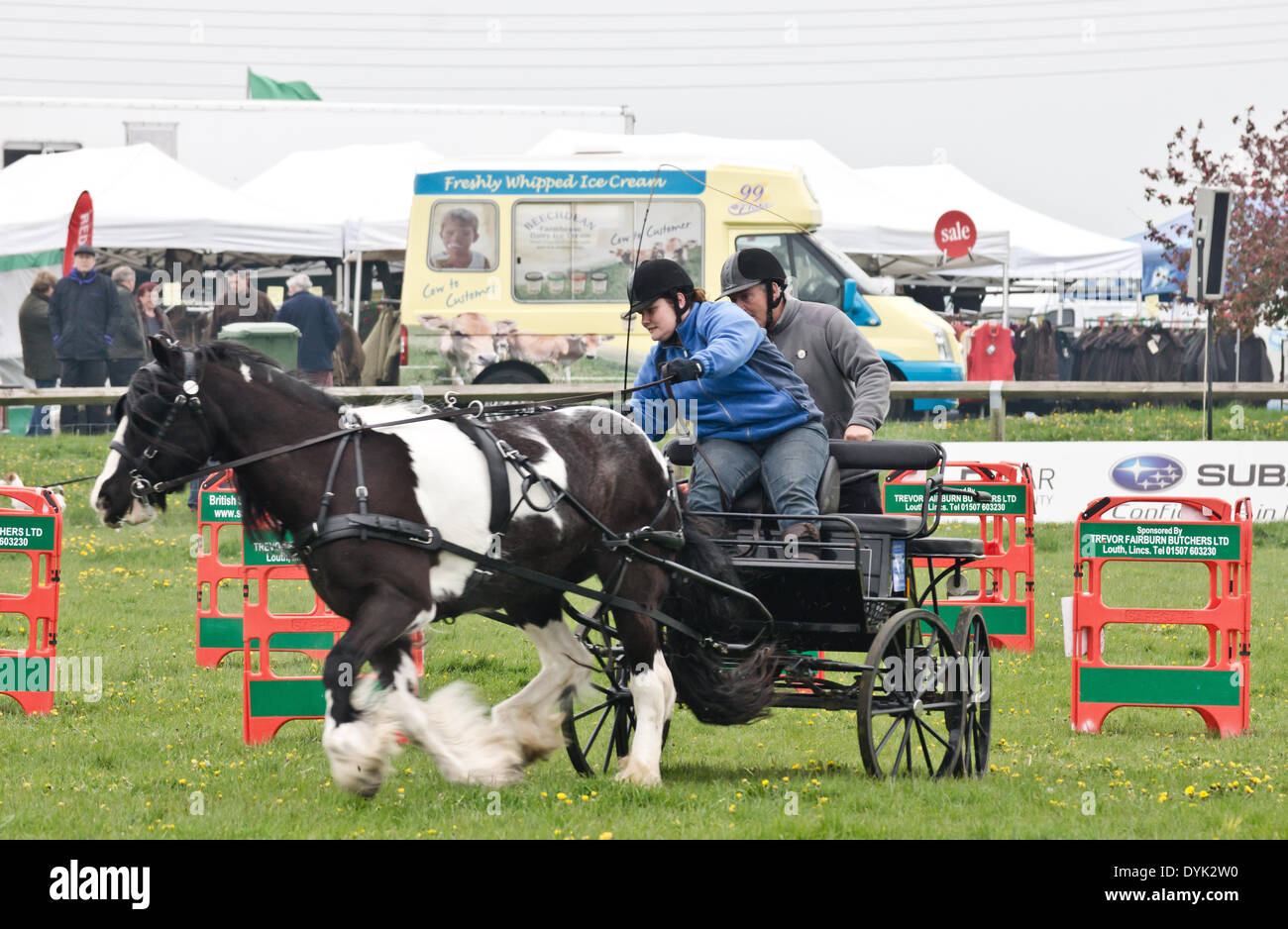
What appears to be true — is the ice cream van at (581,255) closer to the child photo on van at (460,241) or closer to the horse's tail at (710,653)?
the child photo on van at (460,241)

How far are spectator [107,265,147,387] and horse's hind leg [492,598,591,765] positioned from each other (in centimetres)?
1253

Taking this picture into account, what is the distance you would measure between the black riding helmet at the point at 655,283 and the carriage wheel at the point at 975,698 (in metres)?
1.80

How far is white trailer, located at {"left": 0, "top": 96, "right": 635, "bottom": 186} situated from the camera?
89.9 ft

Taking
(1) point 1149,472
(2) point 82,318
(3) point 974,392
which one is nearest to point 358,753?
(1) point 1149,472

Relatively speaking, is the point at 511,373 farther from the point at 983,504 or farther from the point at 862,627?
the point at 862,627

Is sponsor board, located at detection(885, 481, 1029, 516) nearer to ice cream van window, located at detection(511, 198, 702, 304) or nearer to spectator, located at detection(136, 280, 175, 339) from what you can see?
ice cream van window, located at detection(511, 198, 702, 304)

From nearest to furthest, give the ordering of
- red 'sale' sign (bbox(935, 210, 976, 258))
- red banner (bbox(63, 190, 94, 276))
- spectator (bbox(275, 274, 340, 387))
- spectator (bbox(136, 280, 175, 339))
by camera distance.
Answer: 1. spectator (bbox(275, 274, 340, 387))
2. red banner (bbox(63, 190, 94, 276))
3. spectator (bbox(136, 280, 175, 339))
4. red 'sale' sign (bbox(935, 210, 976, 258))

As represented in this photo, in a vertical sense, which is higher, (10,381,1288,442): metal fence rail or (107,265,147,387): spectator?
(107,265,147,387): spectator

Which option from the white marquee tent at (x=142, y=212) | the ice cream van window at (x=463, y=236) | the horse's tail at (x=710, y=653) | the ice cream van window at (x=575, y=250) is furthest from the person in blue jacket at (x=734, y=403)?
the white marquee tent at (x=142, y=212)

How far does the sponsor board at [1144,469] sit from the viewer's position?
46.2 ft

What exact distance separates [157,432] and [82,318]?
12.6 m

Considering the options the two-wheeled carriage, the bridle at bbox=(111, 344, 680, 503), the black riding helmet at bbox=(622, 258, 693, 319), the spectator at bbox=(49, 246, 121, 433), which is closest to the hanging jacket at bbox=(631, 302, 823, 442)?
the black riding helmet at bbox=(622, 258, 693, 319)

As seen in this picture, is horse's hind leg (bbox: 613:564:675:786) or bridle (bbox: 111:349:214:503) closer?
bridle (bbox: 111:349:214:503)

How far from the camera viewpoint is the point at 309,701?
747 cm
